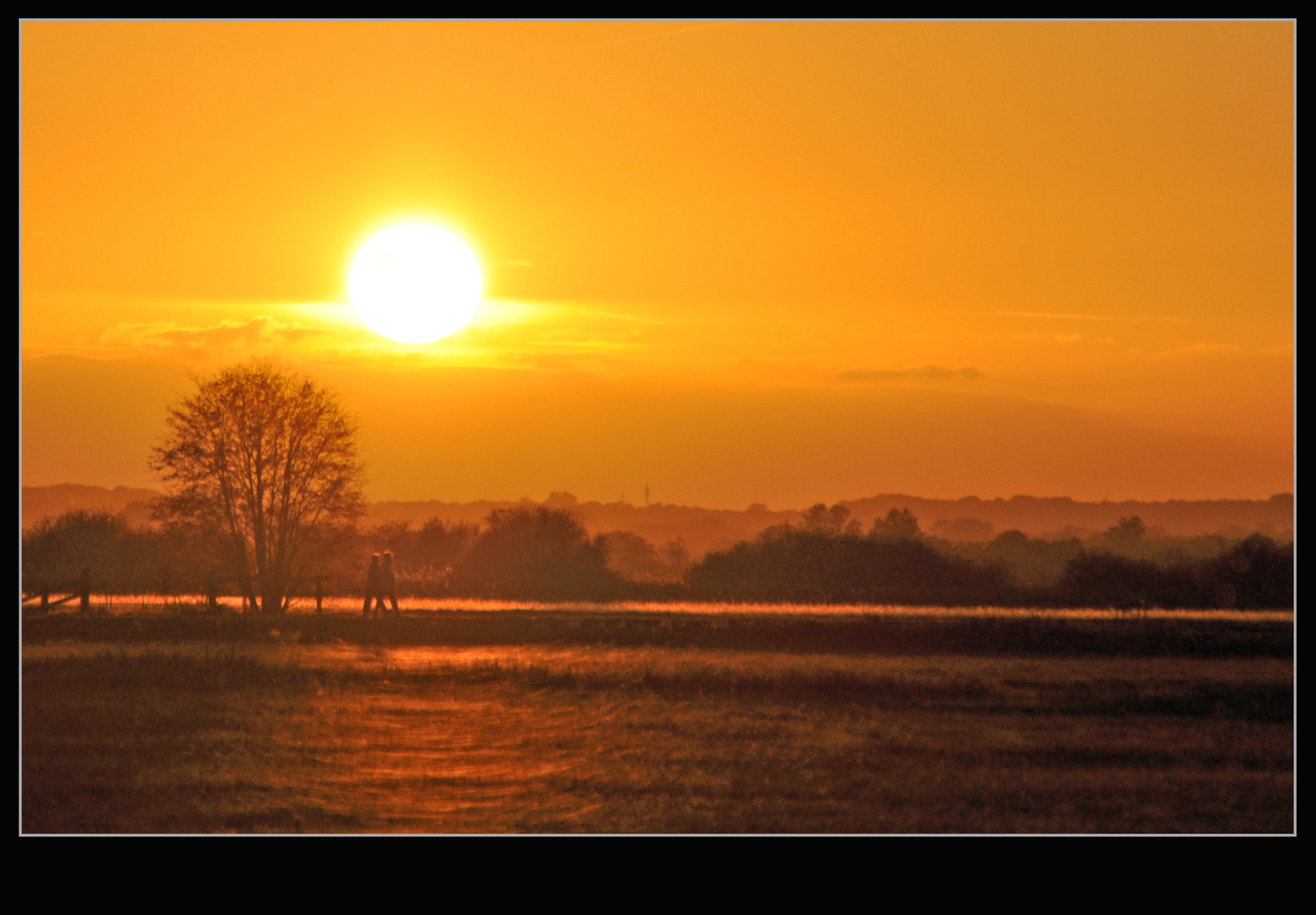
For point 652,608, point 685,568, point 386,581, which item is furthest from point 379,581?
point 685,568

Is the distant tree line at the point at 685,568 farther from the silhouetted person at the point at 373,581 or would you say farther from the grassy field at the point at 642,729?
the grassy field at the point at 642,729

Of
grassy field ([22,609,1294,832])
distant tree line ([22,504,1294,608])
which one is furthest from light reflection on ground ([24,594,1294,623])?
grassy field ([22,609,1294,832])

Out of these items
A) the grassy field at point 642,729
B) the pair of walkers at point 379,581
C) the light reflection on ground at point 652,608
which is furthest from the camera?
the light reflection on ground at point 652,608

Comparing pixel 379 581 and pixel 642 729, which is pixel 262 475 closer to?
pixel 379 581

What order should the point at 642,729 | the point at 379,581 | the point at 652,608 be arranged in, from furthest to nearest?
the point at 652,608
the point at 379,581
the point at 642,729

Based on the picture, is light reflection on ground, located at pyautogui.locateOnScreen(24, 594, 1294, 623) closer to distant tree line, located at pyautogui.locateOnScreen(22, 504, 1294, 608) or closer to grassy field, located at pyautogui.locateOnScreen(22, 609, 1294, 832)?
distant tree line, located at pyautogui.locateOnScreen(22, 504, 1294, 608)

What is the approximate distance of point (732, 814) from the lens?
1577cm

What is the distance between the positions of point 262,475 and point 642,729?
2496 centimetres

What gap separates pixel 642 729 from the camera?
2067 cm

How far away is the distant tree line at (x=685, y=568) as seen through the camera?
4850cm

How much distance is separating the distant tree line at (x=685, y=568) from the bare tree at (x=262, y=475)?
812mm

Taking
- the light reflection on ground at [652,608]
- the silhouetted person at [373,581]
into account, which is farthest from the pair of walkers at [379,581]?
the light reflection on ground at [652,608]

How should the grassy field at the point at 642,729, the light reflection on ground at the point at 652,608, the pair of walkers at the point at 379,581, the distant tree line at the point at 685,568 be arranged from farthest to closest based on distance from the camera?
the distant tree line at the point at 685,568
the light reflection on ground at the point at 652,608
the pair of walkers at the point at 379,581
the grassy field at the point at 642,729

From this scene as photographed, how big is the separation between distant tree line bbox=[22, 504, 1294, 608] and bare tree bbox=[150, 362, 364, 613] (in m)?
0.81
